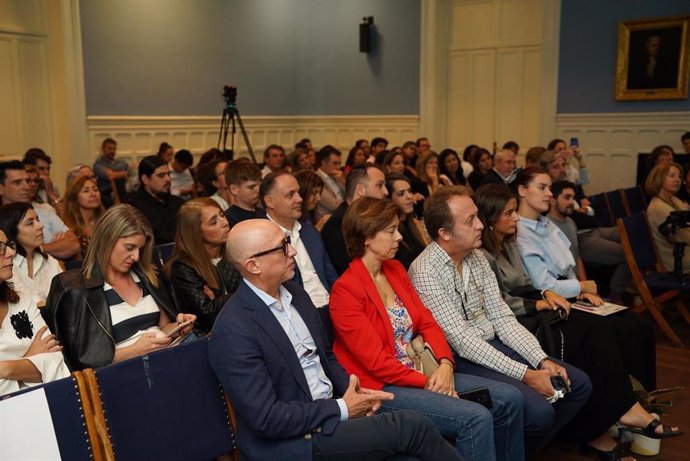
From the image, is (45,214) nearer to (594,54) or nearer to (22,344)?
(22,344)

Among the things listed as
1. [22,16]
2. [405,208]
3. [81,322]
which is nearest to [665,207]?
[405,208]

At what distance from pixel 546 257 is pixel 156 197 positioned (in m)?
3.09

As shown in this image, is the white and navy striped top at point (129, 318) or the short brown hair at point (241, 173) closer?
the white and navy striped top at point (129, 318)

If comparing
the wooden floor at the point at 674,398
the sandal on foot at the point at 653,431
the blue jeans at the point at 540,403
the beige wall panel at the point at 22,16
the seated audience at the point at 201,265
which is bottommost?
the wooden floor at the point at 674,398

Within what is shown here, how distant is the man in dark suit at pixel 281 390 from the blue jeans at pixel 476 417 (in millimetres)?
208

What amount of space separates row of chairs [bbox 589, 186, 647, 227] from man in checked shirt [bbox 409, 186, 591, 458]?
3674 mm

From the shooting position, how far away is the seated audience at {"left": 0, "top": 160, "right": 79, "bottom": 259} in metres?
4.44

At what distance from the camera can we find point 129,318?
2984 mm

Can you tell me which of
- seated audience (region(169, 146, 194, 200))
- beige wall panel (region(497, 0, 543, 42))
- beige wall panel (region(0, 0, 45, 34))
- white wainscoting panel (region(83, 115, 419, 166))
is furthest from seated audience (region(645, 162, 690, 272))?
beige wall panel (region(0, 0, 45, 34))

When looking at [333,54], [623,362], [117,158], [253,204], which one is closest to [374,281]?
[623,362]

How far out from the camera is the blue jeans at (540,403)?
302cm

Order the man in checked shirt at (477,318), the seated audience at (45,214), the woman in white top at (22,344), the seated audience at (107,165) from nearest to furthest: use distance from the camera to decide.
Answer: the woman in white top at (22,344), the man in checked shirt at (477,318), the seated audience at (45,214), the seated audience at (107,165)

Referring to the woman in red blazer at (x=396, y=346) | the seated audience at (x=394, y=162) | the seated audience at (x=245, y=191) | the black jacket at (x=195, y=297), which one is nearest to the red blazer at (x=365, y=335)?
the woman in red blazer at (x=396, y=346)

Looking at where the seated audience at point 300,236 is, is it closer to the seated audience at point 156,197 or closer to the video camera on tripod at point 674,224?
the seated audience at point 156,197
